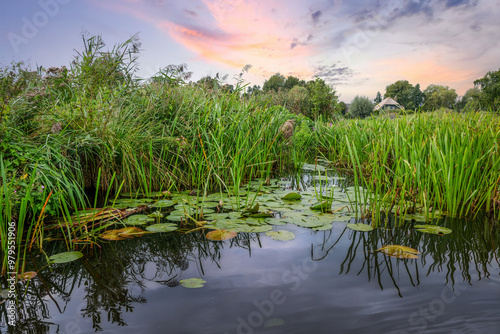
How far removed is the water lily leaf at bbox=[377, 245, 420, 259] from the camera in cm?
199

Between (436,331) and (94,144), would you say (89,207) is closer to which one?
(94,144)

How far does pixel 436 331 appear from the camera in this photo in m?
1.33

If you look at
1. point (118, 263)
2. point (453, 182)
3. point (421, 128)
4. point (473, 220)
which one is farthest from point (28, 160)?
point (421, 128)

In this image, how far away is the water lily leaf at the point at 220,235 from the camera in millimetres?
2254

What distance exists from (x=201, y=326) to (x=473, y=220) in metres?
2.58

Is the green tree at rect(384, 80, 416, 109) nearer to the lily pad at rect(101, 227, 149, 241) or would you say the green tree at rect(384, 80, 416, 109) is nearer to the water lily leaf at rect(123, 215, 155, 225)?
the water lily leaf at rect(123, 215, 155, 225)

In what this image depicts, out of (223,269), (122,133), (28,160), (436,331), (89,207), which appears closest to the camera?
(436,331)

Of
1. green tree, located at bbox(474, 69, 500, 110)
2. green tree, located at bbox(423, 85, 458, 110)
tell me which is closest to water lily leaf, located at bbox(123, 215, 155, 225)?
green tree, located at bbox(474, 69, 500, 110)

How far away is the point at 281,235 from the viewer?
233 centimetres

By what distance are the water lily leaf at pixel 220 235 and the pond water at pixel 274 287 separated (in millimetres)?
63

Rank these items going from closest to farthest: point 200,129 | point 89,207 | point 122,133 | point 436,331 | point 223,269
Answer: point 436,331, point 223,269, point 89,207, point 122,133, point 200,129

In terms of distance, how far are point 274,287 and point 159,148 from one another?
2.81m

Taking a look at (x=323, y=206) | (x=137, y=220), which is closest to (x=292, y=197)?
(x=323, y=206)

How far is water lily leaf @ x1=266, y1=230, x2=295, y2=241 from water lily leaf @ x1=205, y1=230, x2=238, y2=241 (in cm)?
31
